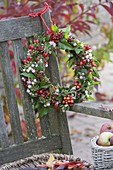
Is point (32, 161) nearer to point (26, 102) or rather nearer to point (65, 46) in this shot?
point (26, 102)

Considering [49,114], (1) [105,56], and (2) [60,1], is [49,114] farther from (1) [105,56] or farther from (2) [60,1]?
(1) [105,56]

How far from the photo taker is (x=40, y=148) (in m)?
2.46

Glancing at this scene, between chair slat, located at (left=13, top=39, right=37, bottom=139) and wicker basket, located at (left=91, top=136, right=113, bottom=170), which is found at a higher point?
chair slat, located at (left=13, top=39, right=37, bottom=139)

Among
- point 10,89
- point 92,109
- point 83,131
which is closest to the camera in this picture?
point 92,109

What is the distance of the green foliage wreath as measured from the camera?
2.38 metres

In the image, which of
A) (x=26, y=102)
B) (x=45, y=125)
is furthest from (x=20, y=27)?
(x=45, y=125)

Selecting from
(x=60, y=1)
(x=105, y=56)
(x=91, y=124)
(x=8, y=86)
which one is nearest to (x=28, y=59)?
(x=8, y=86)

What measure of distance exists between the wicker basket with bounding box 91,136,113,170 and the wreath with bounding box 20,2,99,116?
369 millimetres

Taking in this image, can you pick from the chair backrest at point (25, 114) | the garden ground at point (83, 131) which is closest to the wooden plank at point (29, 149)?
the chair backrest at point (25, 114)

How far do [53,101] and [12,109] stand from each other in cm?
18

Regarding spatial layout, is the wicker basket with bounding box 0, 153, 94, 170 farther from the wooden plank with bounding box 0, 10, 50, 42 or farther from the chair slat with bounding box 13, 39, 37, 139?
the wooden plank with bounding box 0, 10, 50, 42

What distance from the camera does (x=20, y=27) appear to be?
238 cm

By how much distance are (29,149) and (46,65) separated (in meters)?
0.38

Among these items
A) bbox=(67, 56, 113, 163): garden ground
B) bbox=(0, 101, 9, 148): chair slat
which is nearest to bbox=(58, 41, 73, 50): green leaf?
bbox=(0, 101, 9, 148): chair slat
